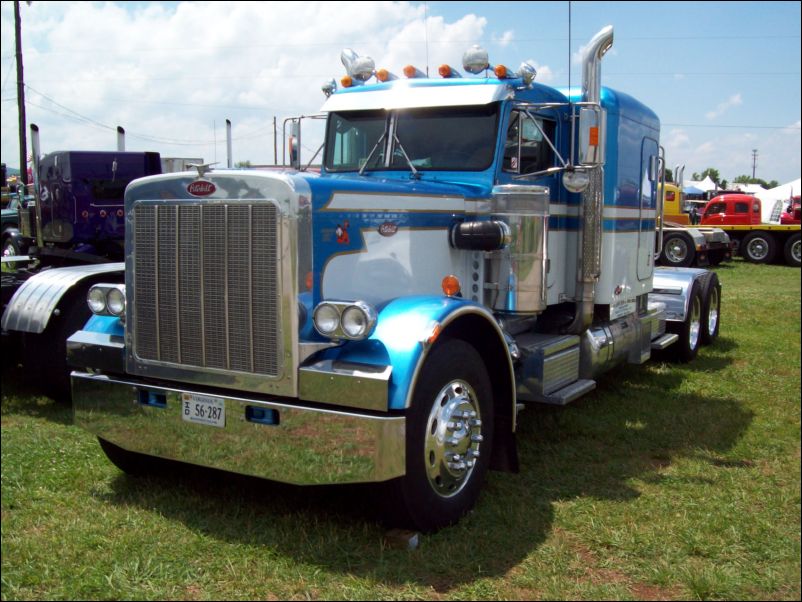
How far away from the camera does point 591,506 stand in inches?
198

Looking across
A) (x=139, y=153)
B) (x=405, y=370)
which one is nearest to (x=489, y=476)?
(x=405, y=370)

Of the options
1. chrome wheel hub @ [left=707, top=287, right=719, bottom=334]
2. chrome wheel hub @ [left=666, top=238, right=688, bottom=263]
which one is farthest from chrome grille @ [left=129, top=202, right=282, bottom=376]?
chrome wheel hub @ [left=666, top=238, right=688, bottom=263]

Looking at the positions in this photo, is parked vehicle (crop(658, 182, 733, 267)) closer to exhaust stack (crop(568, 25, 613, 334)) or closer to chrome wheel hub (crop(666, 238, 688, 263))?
chrome wheel hub (crop(666, 238, 688, 263))

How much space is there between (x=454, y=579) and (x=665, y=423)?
3.58 meters

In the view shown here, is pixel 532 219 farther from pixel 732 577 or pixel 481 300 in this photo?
pixel 732 577

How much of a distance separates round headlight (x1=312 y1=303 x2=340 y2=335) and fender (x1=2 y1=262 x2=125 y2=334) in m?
3.38

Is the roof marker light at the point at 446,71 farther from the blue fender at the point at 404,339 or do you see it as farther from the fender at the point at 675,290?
the fender at the point at 675,290

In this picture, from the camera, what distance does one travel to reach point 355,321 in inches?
165

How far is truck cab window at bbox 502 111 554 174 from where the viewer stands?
6.00m

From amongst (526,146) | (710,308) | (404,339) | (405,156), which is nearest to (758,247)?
(710,308)

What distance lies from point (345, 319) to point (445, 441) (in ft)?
3.08

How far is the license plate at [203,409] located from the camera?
14.2ft

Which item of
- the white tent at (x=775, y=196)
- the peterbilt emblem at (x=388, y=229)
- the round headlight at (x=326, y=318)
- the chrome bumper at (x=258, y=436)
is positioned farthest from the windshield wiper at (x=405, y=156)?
the white tent at (x=775, y=196)

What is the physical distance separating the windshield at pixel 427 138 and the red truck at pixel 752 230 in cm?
1973
